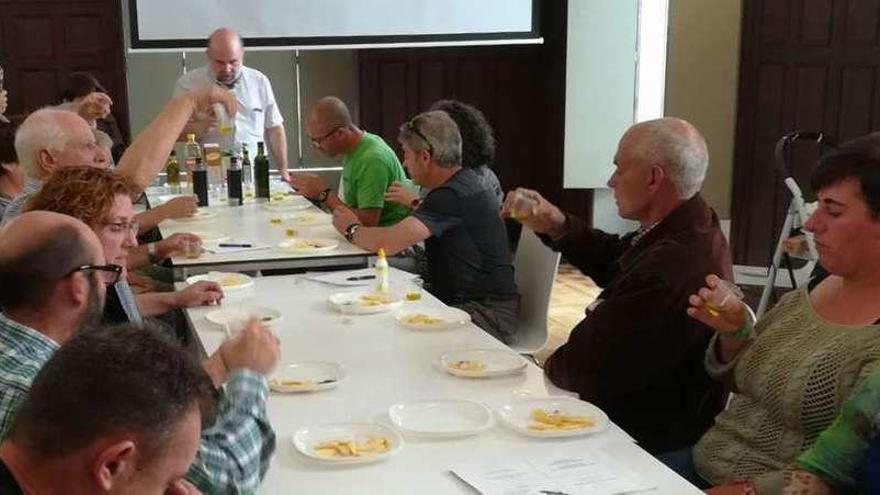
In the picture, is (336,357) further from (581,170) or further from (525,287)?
(581,170)

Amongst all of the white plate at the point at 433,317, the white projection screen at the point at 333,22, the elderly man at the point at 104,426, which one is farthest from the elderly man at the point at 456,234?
the white projection screen at the point at 333,22

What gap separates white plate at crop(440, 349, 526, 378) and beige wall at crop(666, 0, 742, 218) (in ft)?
14.8

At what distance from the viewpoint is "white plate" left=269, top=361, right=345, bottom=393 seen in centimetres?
225

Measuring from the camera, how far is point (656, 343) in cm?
239

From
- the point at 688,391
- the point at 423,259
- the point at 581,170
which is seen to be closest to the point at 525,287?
the point at 423,259

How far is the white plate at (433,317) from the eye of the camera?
9.03 ft

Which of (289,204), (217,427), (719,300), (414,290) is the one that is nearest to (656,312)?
(719,300)

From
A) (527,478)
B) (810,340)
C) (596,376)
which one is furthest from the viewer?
(596,376)

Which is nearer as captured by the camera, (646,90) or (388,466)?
(388,466)

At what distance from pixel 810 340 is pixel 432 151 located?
1.90m

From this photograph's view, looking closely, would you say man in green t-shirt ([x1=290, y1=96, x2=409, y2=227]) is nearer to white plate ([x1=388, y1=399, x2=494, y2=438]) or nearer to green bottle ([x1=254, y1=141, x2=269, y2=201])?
green bottle ([x1=254, y1=141, x2=269, y2=201])

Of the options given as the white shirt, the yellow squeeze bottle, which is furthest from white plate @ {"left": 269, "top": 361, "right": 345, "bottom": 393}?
the white shirt

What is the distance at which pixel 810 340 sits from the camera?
2.10 metres

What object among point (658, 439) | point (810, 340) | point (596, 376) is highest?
point (810, 340)
